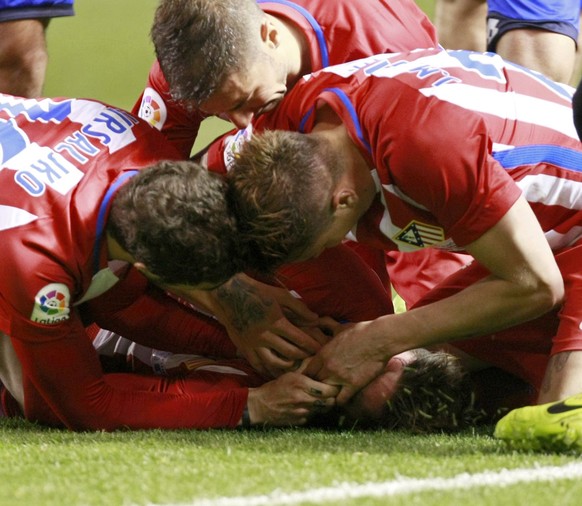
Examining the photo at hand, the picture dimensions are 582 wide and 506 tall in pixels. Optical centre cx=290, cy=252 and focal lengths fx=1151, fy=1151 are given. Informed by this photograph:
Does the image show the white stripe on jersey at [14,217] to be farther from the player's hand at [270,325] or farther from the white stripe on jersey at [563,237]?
the white stripe on jersey at [563,237]

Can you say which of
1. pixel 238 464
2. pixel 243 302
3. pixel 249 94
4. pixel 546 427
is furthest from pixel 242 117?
pixel 546 427

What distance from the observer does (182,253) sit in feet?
8.73

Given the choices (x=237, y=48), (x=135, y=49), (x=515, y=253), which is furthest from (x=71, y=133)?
(x=135, y=49)

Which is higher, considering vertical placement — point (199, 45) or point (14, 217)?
point (199, 45)

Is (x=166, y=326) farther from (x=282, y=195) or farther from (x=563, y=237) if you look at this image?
(x=563, y=237)

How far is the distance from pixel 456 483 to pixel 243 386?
109 cm

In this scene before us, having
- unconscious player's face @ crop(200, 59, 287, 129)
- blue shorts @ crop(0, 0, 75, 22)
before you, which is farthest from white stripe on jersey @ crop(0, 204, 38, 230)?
blue shorts @ crop(0, 0, 75, 22)

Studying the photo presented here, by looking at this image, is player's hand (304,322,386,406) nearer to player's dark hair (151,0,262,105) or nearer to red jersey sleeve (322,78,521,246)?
red jersey sleeve (322,78,521,246)

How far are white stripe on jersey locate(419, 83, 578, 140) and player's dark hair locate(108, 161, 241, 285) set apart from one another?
22.4 inches

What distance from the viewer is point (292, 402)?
9.79 feet

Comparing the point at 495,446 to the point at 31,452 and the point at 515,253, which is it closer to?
the point at 515,253

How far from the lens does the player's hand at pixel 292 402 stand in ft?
9.76

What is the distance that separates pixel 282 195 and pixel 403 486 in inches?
30.7

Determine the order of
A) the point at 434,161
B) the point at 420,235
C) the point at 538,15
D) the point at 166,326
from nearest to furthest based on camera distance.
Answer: the point at 434,161, the point at 420,235, the point at 166,326, the point at 538,15
